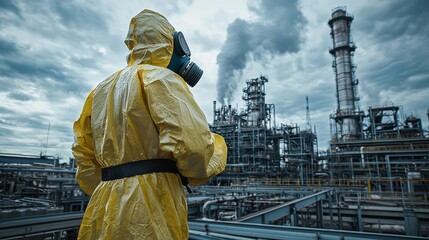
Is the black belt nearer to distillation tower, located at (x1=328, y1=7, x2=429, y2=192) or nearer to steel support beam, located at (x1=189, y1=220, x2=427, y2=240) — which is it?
steel support beam, located at (x1=189, y1=220, x2=427, y2=240)

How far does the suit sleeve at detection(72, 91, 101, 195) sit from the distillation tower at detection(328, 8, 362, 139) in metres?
23.0

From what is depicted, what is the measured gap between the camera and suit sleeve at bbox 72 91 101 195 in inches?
54.7

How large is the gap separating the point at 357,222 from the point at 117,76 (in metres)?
10.8

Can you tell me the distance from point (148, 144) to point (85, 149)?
1.85ft

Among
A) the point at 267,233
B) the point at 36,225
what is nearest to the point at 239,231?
the point at 267,233

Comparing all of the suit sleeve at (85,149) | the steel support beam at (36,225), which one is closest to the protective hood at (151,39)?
the suit sleeve at (85,149)

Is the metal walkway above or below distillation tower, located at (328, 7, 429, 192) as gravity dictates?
below

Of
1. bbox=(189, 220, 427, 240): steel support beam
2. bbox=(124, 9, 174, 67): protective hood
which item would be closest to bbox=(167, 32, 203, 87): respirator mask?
bbox=(124, 9, 174, 67): protective hood

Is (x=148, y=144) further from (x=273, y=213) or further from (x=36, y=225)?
(x=273, y=213)

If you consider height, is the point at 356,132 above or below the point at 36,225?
above

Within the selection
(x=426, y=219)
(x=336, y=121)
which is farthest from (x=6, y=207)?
(x=336, y=121)

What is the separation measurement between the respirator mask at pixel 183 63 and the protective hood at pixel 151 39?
8cm

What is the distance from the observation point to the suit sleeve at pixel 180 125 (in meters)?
0.97

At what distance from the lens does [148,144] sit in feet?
A: 3.50
